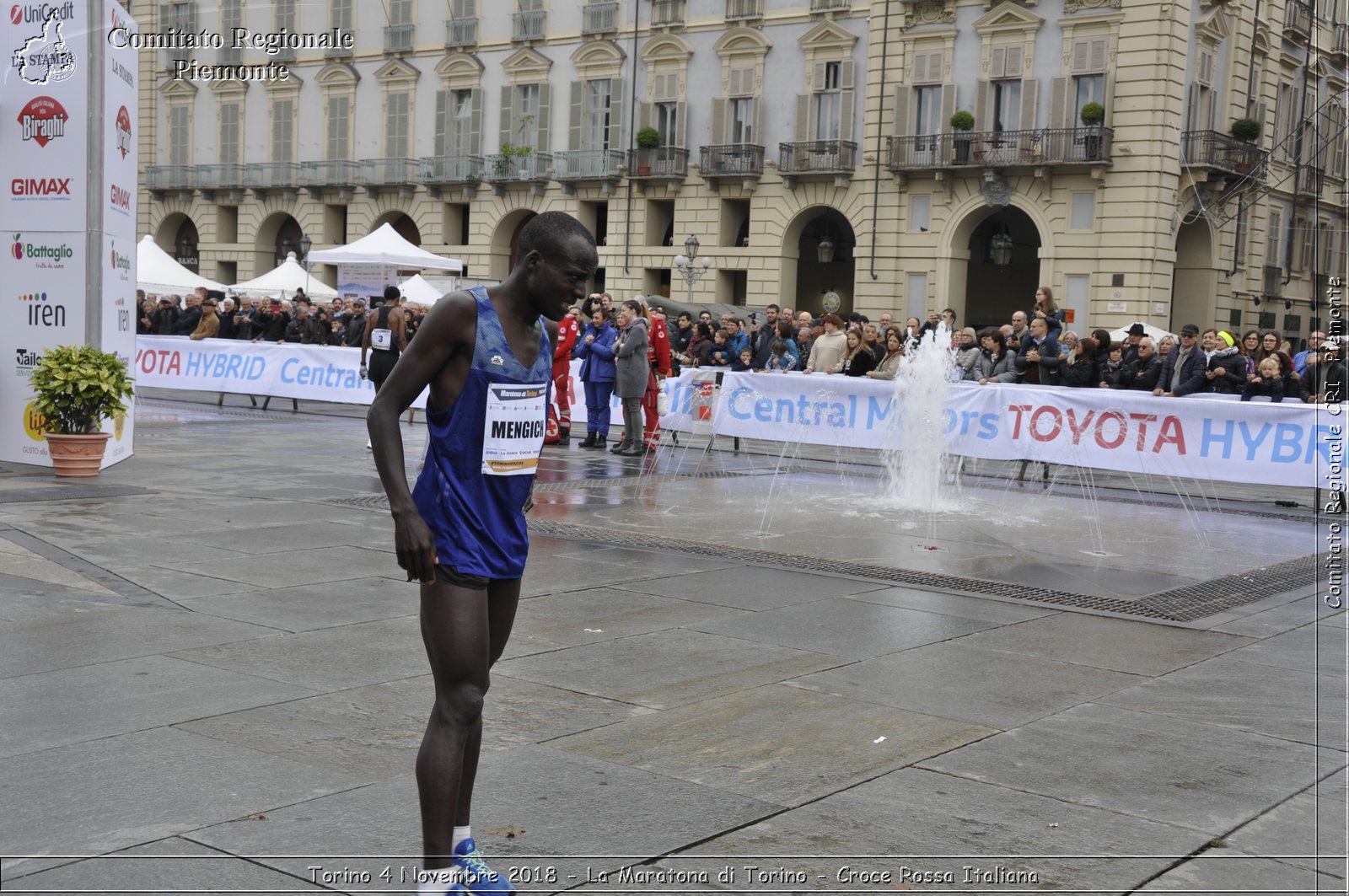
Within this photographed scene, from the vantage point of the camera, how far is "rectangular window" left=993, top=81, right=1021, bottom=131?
36656 millimetres

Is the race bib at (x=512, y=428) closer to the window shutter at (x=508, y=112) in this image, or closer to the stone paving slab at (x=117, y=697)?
the stone paving slab at (x=117, y=697)

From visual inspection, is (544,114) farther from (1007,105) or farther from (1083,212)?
(1083,212)

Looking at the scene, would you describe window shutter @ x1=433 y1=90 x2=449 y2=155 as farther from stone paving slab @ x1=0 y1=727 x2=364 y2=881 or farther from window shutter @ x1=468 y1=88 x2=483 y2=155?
stone paving slab @ x1=0 y1=727 x2=364 y2=881

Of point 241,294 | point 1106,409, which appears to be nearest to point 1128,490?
point 1106,409

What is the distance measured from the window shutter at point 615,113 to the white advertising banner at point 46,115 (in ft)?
103

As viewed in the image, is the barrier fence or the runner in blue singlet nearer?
the runner in blue singlet

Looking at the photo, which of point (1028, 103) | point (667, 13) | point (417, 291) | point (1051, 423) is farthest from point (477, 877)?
point (667, 13)

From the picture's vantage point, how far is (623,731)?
17.4 feet

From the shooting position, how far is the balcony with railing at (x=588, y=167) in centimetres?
4325

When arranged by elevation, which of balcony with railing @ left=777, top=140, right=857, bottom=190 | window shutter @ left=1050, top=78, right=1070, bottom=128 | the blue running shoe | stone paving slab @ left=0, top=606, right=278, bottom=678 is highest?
window shutter @ left=1050, top=78, right=1070, bottom=128

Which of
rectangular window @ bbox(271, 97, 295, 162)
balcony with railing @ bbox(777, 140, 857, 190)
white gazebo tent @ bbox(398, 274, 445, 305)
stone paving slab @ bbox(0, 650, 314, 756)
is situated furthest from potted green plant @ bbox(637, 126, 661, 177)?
stone paving slab @ bbox(0, 650, 314, 756)

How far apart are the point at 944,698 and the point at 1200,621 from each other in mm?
2819

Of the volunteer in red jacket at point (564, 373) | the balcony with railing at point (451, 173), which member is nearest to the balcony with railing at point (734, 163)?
the balcony with railing at point (451, 173)

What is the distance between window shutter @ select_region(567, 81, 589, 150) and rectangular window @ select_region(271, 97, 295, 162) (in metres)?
11.9
